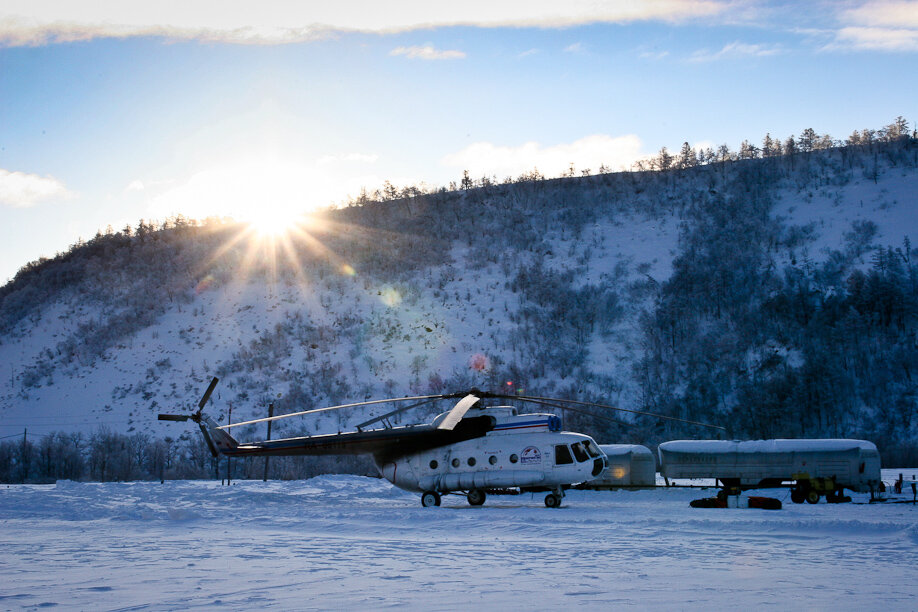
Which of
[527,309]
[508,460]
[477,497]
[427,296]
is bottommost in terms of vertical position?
[477,497]

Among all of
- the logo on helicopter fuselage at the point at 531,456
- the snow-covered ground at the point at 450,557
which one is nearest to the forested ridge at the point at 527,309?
the logo on helicopter fuselage at the point at 531,456

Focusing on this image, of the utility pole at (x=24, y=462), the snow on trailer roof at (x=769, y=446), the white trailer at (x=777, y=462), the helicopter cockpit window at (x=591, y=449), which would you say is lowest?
the utility pole at (x=24, y=462)

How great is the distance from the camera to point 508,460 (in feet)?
80.2

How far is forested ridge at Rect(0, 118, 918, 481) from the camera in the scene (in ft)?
170

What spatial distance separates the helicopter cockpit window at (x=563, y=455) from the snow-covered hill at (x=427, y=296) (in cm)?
2670

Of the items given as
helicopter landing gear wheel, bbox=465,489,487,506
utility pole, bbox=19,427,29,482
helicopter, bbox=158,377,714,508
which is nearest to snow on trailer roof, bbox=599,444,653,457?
helicopter, bbox=158,377,714,508

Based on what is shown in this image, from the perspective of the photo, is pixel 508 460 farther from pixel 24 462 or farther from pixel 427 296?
pixel 427 296

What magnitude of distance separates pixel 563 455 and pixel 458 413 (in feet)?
12.0

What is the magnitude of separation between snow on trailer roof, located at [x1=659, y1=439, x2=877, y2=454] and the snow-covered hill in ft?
61.6

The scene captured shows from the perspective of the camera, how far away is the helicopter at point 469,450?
24047 millimetres

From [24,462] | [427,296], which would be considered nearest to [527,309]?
[427,296]

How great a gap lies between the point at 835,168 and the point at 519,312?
36274mm

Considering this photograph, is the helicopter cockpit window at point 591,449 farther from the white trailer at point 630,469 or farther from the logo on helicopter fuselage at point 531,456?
the white trailer at point 630,469

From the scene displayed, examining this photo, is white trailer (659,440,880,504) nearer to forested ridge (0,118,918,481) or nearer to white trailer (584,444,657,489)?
white trailer (584,444,657,489)
